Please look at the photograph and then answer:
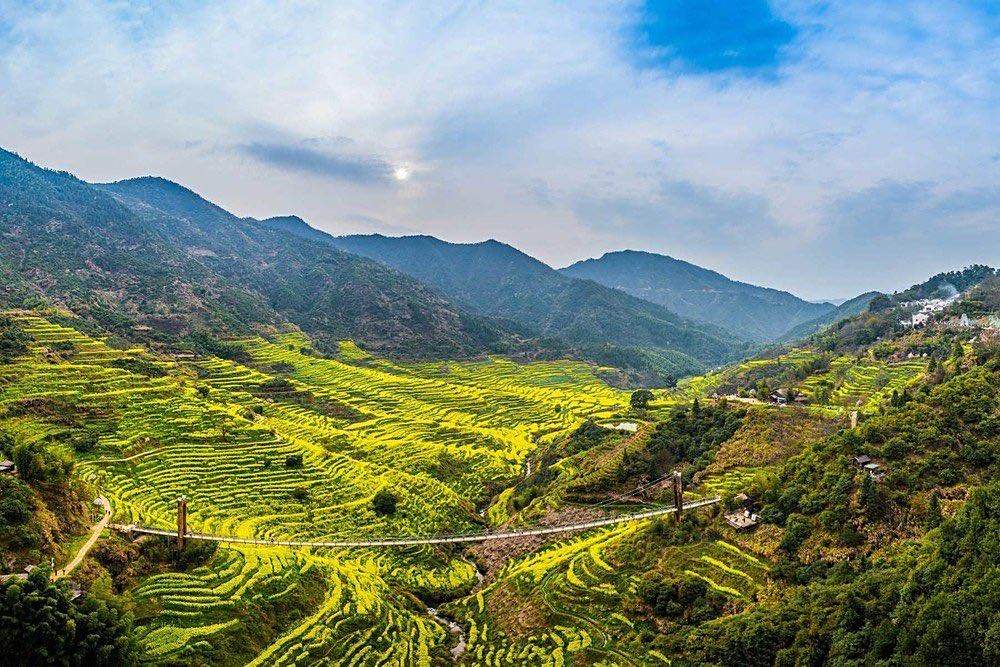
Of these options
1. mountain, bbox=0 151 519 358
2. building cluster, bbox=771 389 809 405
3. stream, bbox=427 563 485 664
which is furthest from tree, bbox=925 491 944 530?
mountain, bbox=0 151 519 358

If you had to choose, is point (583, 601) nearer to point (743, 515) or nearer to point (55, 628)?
point (743, 515)

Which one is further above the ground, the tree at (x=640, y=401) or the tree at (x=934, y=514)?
the tree at (x=640, y=401)

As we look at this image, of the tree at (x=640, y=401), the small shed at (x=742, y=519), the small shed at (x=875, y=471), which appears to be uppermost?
the tree at (x=640, y=401)

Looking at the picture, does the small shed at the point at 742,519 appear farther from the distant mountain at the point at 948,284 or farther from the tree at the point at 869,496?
the distant mountain at the point at 948,284

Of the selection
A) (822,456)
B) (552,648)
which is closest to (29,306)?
(552,648)

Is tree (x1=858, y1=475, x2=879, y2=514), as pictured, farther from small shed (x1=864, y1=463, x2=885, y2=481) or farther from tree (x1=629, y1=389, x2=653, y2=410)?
tree (x1=629, y1=389, x2=653, y2=410)

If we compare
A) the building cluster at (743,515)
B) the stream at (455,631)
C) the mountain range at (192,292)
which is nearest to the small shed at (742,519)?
the building cluster at (743,515)

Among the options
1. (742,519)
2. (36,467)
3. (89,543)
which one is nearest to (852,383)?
(742,519)

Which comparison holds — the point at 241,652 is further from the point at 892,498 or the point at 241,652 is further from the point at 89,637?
the point at 892,498
